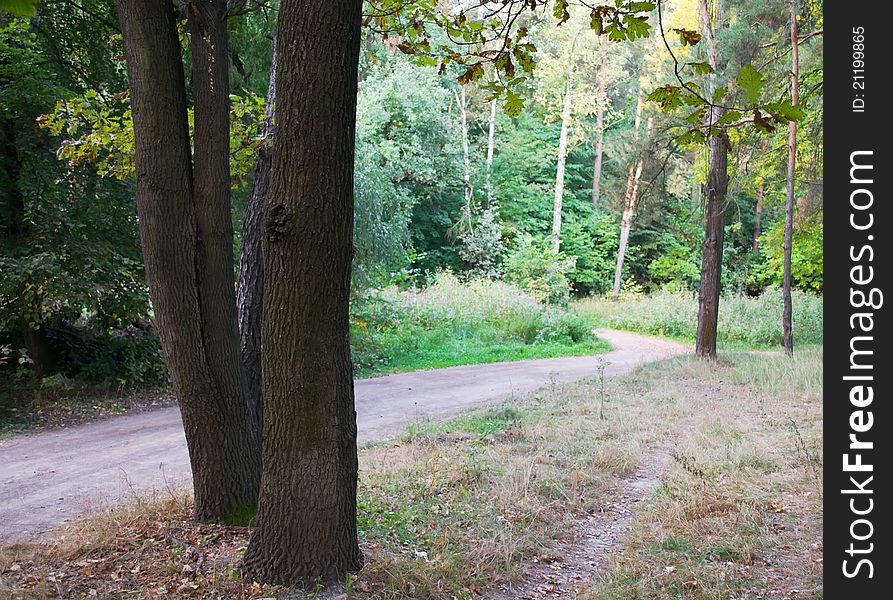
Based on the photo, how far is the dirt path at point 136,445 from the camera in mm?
6188

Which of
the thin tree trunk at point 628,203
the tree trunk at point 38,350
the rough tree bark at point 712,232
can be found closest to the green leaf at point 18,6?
the tree trunk at point 38,350

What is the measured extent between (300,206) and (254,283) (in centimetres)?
221

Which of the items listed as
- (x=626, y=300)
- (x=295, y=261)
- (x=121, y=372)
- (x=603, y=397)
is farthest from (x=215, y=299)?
(x=626, y=300)

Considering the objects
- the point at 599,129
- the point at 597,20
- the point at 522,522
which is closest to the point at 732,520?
the point at 522,522

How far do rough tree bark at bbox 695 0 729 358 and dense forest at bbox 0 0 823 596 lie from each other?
0.05 meters

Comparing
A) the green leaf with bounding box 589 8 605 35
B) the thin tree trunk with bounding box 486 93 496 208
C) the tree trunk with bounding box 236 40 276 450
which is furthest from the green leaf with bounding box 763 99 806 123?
the thin tree trunk with bounding box 486 93 496 208

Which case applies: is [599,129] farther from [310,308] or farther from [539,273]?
[310,308]

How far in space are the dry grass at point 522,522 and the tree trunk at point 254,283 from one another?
1099 mm

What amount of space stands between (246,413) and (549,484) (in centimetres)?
259

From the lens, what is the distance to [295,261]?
3621mm

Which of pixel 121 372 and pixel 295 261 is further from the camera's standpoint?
pixel 121 372

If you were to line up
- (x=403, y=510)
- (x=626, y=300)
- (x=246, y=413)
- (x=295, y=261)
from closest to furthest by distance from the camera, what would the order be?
(x=295, y=261)
(x=246, y=413)
(x=403, y=510)
(x=626, y=300)

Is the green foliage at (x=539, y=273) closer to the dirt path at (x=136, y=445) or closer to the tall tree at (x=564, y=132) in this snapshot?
the tall tree at (x=564, y=132)

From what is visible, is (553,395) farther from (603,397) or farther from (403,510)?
(403,510)
